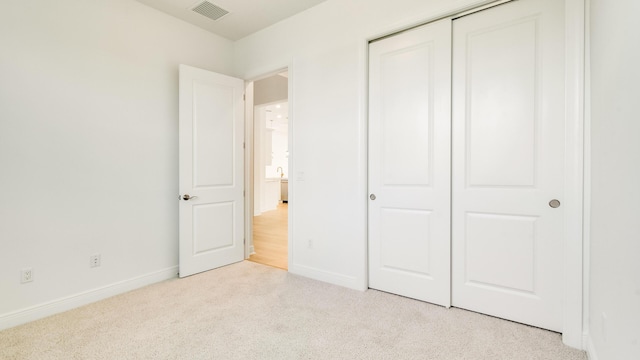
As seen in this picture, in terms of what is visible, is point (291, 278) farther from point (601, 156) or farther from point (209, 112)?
point (601, 156)

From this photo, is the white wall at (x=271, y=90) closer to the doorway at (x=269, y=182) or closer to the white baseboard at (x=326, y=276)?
the doorway at (x=269, y=182)

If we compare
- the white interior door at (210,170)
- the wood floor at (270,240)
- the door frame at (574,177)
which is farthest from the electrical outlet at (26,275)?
the door frame at (574,177)

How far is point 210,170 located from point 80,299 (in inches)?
63.4

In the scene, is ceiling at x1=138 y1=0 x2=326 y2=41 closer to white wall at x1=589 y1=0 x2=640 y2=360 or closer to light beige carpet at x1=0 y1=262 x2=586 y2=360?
white wall at x1=589 y1=0 x2=640 y2=360

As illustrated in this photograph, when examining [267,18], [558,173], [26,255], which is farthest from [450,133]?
[26,255]

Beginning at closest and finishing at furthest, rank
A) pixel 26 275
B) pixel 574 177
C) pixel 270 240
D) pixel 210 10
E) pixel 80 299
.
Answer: pixel 574 177 < pixel 26 275 < pixel 80 299 < pixel 210 10 < pixel 270 240

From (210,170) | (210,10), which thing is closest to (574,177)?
(210,170)

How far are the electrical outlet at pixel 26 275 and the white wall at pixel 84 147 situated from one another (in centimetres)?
3

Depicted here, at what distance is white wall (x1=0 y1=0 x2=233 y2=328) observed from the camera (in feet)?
7.21

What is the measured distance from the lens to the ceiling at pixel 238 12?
115 inches

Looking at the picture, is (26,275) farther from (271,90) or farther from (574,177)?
(271,90)

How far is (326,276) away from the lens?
2975 mm

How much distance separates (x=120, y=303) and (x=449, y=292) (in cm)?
275

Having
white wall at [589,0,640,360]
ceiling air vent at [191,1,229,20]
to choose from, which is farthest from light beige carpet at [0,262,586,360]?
ceiling air vent at [191,1,229,20]
